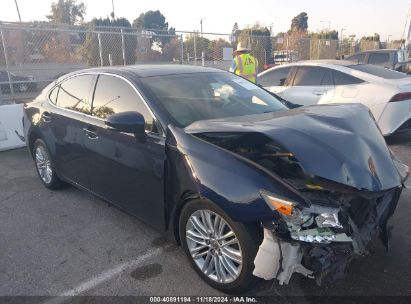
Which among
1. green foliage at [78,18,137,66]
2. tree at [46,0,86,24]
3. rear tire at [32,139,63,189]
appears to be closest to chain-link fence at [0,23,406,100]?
green foliage at [78,18,137,66]

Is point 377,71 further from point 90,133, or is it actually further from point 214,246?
point 214,246

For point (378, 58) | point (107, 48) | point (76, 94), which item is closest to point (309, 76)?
point (76, 94)

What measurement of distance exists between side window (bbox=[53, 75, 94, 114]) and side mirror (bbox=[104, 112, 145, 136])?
103cm

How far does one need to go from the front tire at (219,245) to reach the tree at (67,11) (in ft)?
193

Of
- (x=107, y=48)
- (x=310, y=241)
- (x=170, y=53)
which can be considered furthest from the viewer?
(x=170, y=53)

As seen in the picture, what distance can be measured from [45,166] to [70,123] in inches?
47.2

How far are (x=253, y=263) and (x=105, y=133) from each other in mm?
1973

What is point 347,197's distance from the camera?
101 inches

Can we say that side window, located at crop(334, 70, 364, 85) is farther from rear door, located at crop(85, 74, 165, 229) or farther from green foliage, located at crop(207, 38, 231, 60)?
green foliage, located at crop(207, 38, 231, 60)

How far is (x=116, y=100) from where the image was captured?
3.70 m

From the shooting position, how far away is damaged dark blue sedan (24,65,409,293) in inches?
94.3

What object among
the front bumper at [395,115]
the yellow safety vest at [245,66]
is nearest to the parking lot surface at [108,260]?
the front bumper at [395,115]

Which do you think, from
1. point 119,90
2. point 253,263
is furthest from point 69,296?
point 119,90

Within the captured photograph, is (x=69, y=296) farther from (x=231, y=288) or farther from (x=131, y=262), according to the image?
(x=231, y=288)
